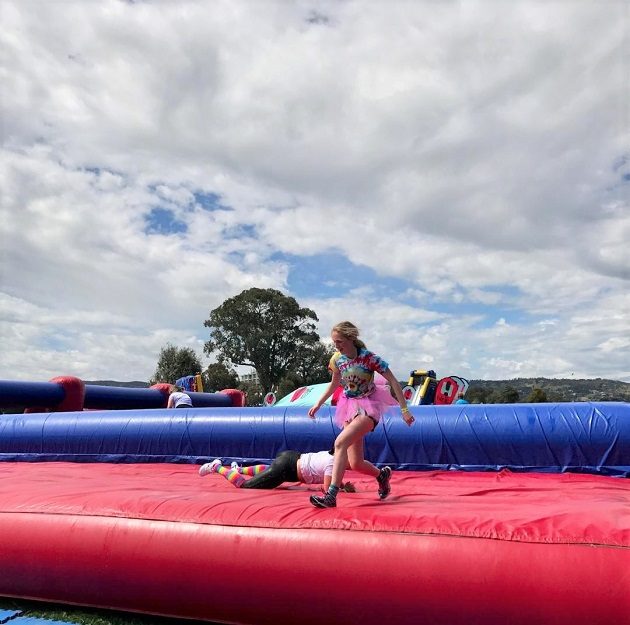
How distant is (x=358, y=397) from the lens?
322 cm

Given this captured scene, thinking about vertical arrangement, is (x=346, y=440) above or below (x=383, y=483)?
above

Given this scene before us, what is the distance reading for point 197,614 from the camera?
2.63 meters

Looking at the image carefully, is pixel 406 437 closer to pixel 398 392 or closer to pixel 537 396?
pixel 398 392

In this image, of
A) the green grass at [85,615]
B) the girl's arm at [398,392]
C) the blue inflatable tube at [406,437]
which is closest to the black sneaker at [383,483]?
the girl's arm at [398,392]

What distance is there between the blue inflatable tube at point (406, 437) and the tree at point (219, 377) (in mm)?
26352

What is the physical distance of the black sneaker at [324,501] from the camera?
108 inches

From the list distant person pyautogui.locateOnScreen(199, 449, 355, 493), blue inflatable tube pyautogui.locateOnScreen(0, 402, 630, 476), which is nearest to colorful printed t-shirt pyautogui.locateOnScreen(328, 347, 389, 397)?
distant person pyautogui.locateOnScreen(199, 449, 355, 493)

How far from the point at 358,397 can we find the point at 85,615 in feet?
5.86

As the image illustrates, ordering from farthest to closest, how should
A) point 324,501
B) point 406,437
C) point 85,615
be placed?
point 406,437, point 85,615, point 324,501

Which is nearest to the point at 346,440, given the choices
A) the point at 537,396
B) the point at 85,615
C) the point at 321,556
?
the point at 321,556

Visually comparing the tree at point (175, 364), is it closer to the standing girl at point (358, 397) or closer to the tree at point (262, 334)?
the tree at point (262, 334)

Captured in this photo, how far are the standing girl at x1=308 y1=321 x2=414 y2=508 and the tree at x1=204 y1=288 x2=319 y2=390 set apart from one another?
30.2 metres

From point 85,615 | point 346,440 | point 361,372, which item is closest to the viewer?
point 85,615

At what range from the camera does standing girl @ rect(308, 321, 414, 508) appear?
3061 millimetres
